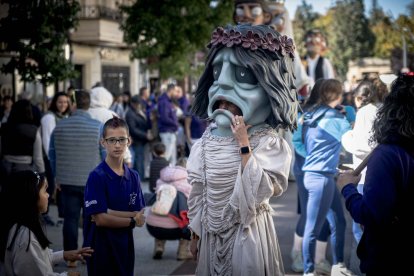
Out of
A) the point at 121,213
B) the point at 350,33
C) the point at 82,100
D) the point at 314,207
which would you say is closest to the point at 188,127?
the point at 82,100

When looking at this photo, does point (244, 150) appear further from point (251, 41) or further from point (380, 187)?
point (380, 187)

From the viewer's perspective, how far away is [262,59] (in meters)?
4.80

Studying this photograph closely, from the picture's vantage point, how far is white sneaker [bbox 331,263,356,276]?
707cm

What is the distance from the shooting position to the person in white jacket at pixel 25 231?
4.49 metres

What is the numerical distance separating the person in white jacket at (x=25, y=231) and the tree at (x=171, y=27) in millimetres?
16602

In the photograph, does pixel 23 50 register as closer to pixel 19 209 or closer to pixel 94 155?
pixel 94 155

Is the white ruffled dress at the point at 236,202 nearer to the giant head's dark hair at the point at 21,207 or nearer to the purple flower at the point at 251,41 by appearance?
the purple flower at the point at 251,41

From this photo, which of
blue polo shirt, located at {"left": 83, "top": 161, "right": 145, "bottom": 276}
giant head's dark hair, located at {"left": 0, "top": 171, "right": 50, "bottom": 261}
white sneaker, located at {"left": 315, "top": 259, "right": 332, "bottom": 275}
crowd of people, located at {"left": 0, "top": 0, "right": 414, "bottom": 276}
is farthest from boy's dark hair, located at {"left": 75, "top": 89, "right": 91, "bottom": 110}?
giant head's dark hair, located at {"left": 0, "top": 171, "right": 50, "bottom": 261}

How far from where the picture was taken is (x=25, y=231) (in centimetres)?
456

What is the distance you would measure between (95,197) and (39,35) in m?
6.48

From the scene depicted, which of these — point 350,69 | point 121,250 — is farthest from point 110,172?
point 350,69

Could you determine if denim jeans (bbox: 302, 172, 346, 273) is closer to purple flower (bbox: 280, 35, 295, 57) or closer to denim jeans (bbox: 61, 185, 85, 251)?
purple flower (bbox: 280, 35, 295, 57)

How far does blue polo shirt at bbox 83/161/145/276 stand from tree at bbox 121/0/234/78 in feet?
52.4

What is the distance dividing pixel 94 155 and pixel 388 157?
4450mm
